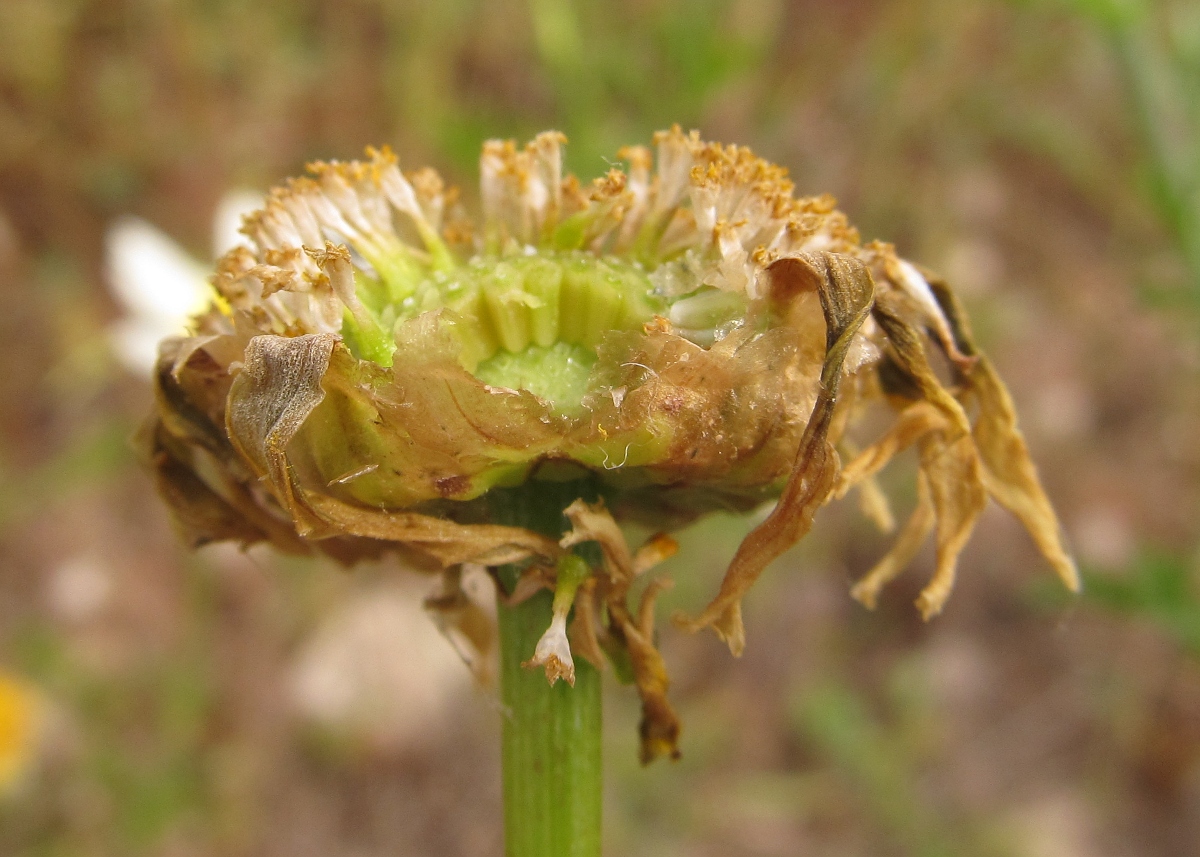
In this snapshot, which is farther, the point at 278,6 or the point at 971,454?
the point at 278,6

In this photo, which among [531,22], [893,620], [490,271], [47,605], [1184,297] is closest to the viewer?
[490,271]

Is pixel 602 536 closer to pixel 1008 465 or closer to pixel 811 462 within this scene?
pixel 811 462

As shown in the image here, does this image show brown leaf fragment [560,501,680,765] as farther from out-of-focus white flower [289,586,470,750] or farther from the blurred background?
out-of-focus white flower [289,586,470,750]

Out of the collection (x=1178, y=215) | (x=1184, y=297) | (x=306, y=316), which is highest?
(x=1178, y=215)

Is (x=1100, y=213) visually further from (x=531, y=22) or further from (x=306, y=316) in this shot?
(x=306, y=316)

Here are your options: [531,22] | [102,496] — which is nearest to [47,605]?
[102,496]
